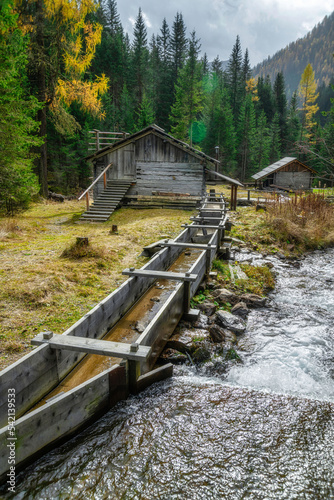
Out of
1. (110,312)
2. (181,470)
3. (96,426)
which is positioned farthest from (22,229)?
(181,470)

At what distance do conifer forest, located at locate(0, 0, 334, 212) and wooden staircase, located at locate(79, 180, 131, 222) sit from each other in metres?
2.42

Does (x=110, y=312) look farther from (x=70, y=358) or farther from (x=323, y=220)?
(x=323, y=220)

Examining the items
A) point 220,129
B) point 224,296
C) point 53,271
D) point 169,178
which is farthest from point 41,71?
point 220,129

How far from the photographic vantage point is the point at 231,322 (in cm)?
596

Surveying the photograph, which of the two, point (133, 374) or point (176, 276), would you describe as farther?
point (176, 276)

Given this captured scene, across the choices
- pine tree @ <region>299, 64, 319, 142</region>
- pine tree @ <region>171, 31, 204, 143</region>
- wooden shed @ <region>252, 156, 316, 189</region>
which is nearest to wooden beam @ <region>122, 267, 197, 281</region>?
wooden shed @ <region>252, 156, 316, 189</region>

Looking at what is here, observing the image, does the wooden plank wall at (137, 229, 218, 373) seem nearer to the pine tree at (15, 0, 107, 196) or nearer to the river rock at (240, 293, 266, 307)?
the river rock at (240, 293, 266, 307)

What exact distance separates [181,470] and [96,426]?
981 millimetres

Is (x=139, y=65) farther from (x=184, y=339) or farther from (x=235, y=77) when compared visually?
(x=184, y=339)

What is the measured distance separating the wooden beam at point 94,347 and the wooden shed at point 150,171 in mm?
14608

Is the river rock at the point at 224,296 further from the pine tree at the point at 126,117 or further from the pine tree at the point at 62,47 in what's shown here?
the pine tree at the point at 126,117

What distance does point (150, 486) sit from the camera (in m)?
2.72

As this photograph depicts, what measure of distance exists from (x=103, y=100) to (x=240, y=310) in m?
Result: 36.2

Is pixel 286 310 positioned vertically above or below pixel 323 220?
below
